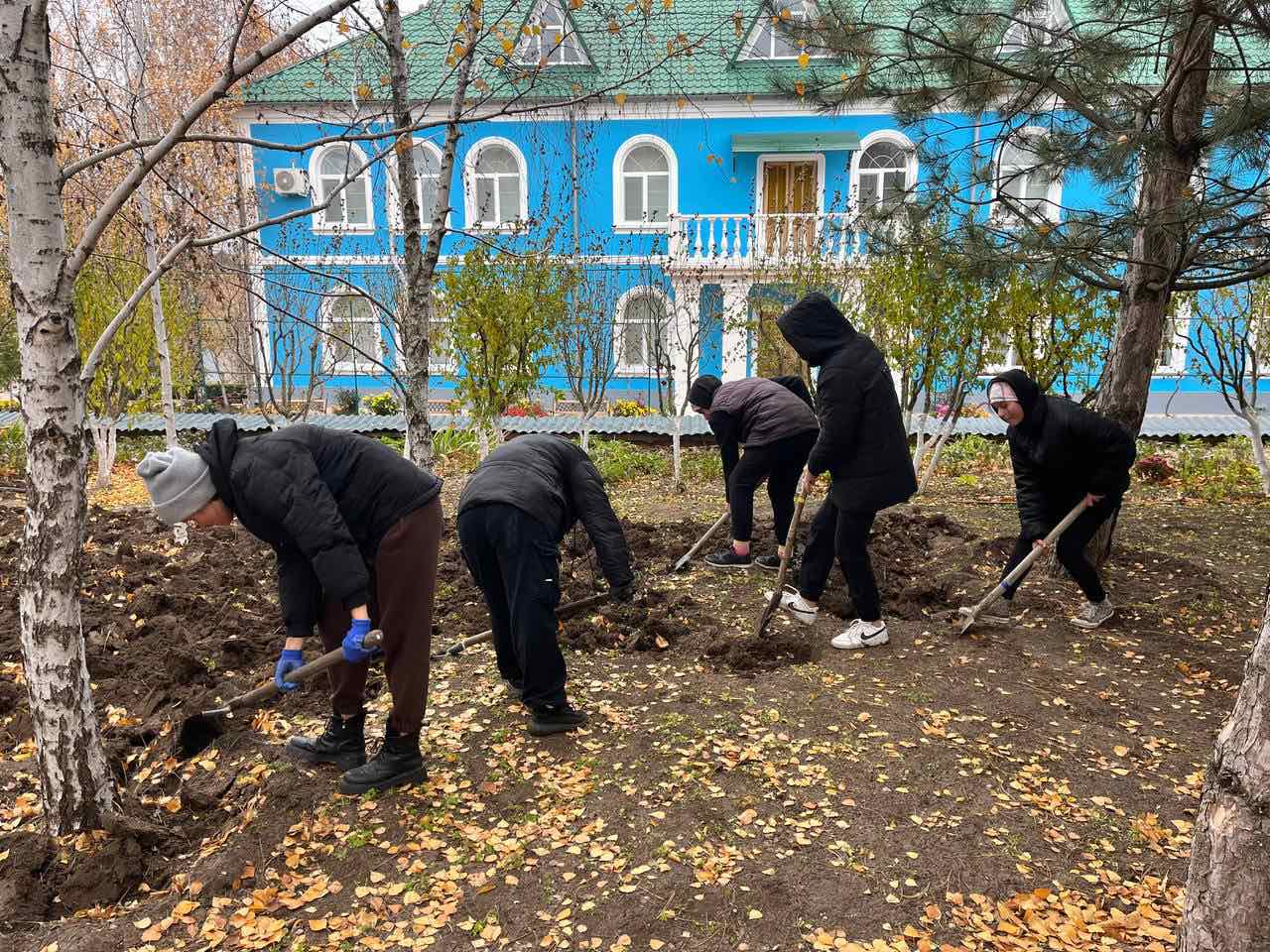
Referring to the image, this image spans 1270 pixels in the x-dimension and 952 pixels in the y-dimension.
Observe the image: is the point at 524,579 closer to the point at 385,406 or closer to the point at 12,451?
the point at 12,451

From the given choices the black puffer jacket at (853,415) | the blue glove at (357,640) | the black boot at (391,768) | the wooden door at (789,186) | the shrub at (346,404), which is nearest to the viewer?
the blue glove at (357,640)

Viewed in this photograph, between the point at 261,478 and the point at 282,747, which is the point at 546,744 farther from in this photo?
the point at 261,478

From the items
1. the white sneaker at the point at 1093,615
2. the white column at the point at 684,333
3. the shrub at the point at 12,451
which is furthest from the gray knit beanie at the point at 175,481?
the shrub at the point at 12,451

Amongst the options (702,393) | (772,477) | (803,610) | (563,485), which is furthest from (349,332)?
(563,485)

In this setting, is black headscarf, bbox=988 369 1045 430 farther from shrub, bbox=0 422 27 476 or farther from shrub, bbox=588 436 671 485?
shrub, bbox=0 422 27 476

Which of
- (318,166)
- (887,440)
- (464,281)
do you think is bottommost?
(887,440)

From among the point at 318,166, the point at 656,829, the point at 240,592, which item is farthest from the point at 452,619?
the point at 318,166

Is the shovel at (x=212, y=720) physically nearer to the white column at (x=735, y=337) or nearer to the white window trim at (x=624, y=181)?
the white column at (x=735, y=337)

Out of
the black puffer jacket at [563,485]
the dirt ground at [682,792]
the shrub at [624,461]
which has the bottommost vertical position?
the dirt ground at [682,792]

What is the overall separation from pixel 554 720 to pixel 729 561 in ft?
8.99

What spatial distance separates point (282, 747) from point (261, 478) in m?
1.44

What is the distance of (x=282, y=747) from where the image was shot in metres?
3.64

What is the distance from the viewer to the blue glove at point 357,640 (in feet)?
9.65

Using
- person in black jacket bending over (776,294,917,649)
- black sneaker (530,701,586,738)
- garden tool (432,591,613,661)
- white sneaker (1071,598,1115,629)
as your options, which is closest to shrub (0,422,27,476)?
garden tool (432,591,613,661)
